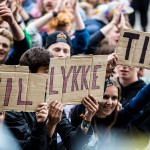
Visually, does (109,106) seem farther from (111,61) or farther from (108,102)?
(111,61)

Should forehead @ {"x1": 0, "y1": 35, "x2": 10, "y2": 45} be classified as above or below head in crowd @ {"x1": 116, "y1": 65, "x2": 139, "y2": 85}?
above

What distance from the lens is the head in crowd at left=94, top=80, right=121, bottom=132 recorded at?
552 cm

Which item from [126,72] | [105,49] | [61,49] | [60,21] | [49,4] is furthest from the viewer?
[49,4]

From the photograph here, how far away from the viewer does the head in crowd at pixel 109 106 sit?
217 inches

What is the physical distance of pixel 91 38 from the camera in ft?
24.2

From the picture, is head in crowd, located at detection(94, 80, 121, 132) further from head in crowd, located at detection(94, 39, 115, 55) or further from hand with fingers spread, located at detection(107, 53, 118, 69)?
head in crowd, located at detection(94, 39, 115, 55)

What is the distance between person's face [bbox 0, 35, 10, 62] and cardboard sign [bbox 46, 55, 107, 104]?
4.22ft

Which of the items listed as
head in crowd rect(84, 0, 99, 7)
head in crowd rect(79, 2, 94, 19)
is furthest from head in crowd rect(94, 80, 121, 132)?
head in crowd rect(84, 0, 99, 7)

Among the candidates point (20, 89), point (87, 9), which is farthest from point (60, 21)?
point (20, 89)

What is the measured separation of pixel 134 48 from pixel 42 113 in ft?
3.28

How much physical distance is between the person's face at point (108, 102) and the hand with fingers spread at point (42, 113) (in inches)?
42.6

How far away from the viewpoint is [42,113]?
4.47 metres

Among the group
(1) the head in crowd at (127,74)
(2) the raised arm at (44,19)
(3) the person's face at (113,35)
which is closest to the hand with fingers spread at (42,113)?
(1) the head in crowd at (127,74)

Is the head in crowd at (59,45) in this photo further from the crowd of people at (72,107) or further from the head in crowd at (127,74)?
the head in crowd at (127,74)
